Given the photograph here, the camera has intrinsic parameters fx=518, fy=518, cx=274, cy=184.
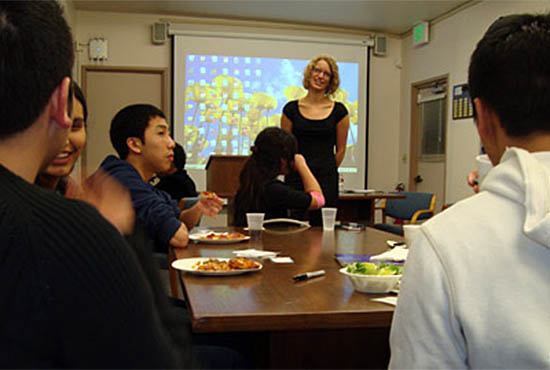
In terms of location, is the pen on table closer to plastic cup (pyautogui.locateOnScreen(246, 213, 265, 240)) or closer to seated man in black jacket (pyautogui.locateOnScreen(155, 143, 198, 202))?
plastic cup (pyautogui.locateOnScreen(246, 213, 265, 240))

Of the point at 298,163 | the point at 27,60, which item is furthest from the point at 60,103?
the point at 298,163

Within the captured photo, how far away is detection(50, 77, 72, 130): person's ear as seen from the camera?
2.05ft

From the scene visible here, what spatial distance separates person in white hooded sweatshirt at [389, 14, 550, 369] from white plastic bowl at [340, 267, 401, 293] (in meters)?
0.42

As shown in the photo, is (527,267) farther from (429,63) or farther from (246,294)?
(429,63)

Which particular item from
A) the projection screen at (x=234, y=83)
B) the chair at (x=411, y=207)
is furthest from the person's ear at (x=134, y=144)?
the projection screen at (x=234, y=83)

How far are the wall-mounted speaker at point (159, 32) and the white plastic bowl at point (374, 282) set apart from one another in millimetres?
5913

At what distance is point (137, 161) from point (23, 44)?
1692mm

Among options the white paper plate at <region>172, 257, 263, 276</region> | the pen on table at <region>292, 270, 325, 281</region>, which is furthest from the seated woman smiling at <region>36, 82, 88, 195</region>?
the pen on table at <region>292, 270, 325, 281</region>

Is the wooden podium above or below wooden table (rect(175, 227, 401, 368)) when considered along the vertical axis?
above

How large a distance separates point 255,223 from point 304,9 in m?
4.78

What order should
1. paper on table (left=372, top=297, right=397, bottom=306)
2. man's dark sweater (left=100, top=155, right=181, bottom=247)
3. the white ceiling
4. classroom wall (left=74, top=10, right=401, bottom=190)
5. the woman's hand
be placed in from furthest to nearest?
classroom wall (left=74, top=10, right=401, bottom=190) < the white ceiling < the woman's hand < man's dark sweater (left=100, top=155, right=181, bottom=247) < paper on table (left=372, top=297, right=397, bottom=306)

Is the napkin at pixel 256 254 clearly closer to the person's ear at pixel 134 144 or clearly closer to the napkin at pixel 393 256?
the napkin at pixel 393 256

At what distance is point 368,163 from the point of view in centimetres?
754

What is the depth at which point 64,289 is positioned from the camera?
0.52 meters
